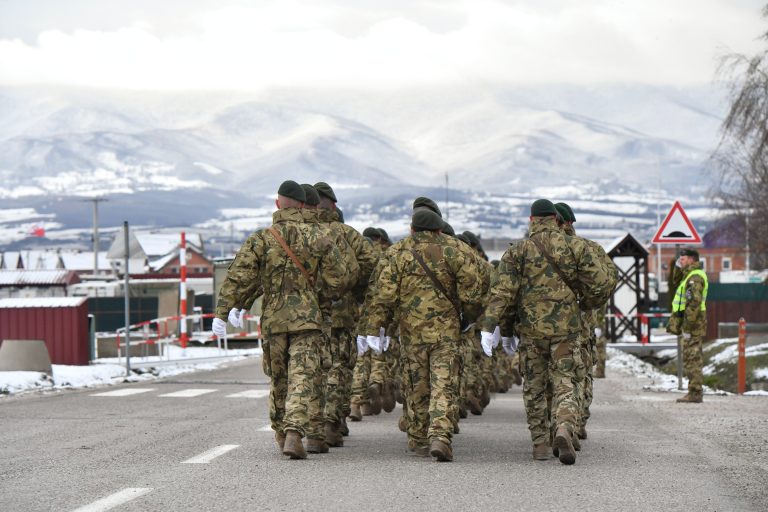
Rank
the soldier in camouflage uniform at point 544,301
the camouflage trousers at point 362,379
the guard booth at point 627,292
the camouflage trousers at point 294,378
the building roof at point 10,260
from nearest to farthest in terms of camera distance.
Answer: the camouflage trousers at point 294,378, the soldier in camouflage uniform at point 544,301, the camouflage trousers at point 362,379, the guard booth at point 627,292, the building roof at point 10,260

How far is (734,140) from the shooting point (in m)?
36.3

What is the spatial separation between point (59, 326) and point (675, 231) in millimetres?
12122

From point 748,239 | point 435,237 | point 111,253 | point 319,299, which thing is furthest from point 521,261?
point 748,239

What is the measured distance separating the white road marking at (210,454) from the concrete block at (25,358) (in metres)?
11.7

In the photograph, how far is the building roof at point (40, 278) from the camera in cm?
9888

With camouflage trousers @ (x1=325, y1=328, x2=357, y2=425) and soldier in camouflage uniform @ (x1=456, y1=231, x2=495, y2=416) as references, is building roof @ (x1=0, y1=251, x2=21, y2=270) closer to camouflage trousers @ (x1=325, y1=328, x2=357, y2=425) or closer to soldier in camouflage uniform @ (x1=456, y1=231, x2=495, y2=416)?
soldier in camouflage uniform @ (x1=456, y1=231, x2=495, y2=416)

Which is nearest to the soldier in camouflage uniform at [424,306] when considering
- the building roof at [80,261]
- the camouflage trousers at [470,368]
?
the camouflage trousers at [470,368]

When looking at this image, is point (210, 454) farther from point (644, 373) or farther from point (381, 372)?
point (644, 373)

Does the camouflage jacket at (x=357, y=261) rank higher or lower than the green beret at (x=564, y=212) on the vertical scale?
lower

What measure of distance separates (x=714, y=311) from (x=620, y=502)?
40420 mm

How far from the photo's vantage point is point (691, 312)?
19.1 metres

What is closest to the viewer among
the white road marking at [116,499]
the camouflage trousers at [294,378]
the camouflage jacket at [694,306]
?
the white road marking at [116,499]

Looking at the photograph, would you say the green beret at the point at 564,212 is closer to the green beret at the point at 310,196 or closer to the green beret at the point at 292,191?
the green beret at the point at 310,196

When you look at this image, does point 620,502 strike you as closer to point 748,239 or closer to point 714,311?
point 714,311
